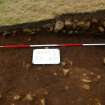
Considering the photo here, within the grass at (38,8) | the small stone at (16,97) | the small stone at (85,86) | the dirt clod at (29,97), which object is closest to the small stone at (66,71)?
the small stone at (85,86)

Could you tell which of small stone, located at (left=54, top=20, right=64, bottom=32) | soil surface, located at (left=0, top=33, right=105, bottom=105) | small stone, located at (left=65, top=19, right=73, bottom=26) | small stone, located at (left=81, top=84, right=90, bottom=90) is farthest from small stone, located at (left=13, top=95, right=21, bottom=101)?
small stone, located at (left=65, top=19, right=73, bottom=26)

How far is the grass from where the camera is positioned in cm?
399

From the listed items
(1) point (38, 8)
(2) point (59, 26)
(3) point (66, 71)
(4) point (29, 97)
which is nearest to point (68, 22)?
(2) point (59, 26)

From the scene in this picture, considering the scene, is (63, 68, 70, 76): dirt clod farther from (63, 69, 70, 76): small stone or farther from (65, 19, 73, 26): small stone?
(65, 19, 73, 26): small stone

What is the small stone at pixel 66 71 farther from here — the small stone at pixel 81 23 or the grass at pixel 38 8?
the grass at pixel 38 8

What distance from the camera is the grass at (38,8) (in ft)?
13.1

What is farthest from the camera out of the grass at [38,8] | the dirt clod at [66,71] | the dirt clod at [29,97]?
the grass at [38,8]

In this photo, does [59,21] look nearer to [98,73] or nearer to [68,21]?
[68,21]

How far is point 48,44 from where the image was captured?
3.79 m

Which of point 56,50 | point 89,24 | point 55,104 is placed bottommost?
point 55,104

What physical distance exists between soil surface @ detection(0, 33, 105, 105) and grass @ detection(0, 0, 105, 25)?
0.27 meters

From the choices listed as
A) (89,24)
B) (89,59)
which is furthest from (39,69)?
(89,24)

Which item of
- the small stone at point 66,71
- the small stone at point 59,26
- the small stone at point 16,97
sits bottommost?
the small stone at point 16,97

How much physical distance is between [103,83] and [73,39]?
748mm
